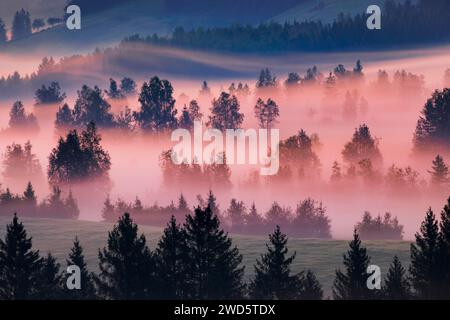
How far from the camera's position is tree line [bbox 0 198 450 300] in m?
98.0

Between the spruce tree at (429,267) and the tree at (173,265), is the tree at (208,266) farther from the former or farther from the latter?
the spruce tree at (429,267)

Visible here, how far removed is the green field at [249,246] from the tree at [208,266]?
1449 centimetres

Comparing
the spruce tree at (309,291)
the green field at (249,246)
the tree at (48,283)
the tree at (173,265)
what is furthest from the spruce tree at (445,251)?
the tree at (48,283)

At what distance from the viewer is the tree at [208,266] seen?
9925 centimetres

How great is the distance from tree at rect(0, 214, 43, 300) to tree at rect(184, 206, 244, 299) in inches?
541

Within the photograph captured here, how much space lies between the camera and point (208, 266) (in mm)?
101438

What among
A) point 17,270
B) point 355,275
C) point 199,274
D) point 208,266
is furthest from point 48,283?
point 355,275

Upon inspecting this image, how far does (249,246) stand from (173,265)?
38.6 metres

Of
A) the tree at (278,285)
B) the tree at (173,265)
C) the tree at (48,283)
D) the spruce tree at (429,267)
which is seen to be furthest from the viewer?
the tree at (173,265)

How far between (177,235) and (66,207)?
98990mm

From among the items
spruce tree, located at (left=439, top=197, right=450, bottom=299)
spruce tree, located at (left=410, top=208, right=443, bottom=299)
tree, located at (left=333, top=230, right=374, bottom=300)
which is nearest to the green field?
tree, located at (left=333, top=230, right=374, bottom=300)

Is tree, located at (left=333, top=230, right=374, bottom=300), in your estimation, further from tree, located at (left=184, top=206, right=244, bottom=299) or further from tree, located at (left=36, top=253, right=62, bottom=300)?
tree, located at (left=36, top=253, right=62, bottom=300)

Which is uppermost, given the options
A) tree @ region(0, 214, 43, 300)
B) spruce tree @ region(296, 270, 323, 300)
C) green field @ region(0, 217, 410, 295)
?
tree @ region(0, 214, 43, 300)
